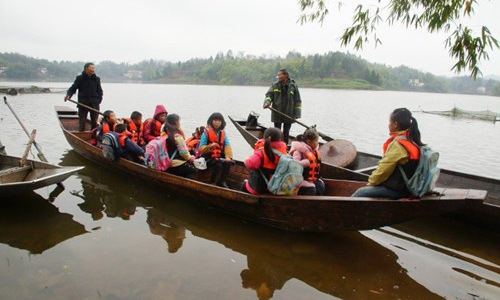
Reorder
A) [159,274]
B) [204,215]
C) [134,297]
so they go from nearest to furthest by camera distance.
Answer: [134,297]
[159,274]
[204,215]

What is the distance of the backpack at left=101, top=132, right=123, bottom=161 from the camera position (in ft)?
19.5

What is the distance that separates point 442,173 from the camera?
5.58m

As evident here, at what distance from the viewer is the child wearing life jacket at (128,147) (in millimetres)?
6044

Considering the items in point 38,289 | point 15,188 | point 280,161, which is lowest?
point 38,289

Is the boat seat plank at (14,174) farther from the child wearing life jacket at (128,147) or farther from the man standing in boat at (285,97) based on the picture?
the man standing in boat at (285,97)

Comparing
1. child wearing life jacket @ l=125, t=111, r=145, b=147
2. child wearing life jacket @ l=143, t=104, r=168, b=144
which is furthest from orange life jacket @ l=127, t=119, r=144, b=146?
child wearing life jacket @ l=143, t=104, r=168, b=144

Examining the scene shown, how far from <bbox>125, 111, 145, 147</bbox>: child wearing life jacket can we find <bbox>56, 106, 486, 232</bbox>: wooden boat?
917mm

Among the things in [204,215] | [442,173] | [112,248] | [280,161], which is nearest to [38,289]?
[112,248]

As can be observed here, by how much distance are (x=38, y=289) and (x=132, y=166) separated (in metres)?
2.81

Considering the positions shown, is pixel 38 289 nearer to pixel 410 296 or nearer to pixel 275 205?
pixel 275 205

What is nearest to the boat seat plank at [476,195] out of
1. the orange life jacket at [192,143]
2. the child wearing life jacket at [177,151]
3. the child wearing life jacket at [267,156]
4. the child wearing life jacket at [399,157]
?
the child wearing life jacket at [399,157]

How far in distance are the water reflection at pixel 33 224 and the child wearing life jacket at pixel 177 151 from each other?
59.7 inches

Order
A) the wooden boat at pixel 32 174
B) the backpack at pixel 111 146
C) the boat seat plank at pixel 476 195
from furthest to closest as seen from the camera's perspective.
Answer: the backpack at pixel 111 146, the wooden boat at pixel 32 174, the boat seat plank at pixel 476 195

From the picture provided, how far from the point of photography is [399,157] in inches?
135
